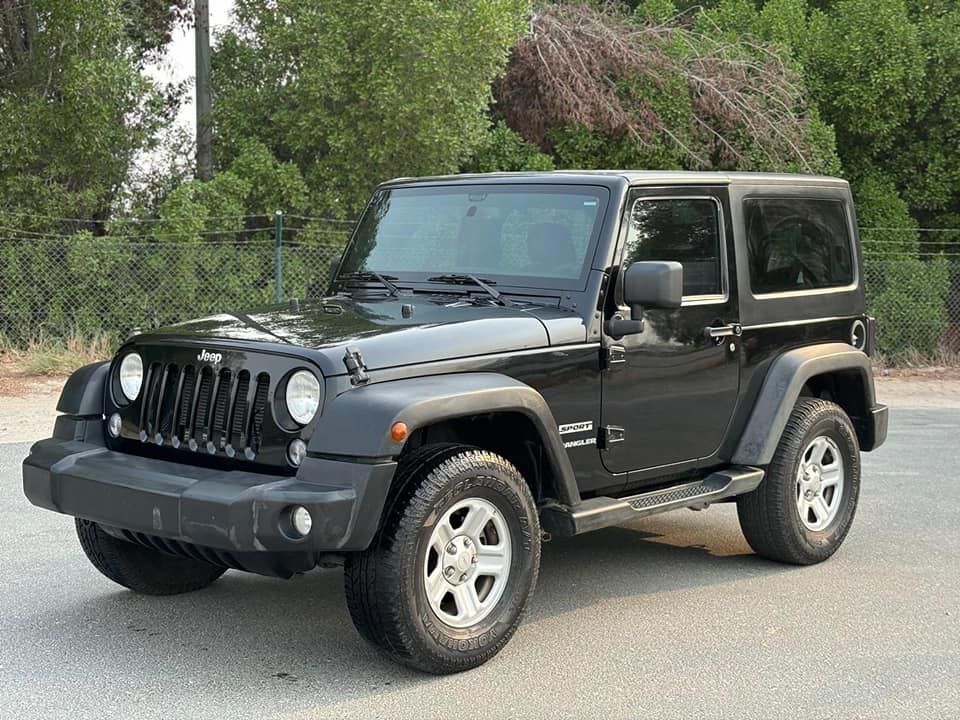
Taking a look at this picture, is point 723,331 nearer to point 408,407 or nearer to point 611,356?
point 611,356

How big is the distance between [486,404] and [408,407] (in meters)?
0.40

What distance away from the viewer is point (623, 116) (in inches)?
733

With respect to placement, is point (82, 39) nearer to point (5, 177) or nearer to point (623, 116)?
point (5, 177)

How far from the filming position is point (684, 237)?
20.1ft

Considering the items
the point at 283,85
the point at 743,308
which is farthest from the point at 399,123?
the point at 743,308

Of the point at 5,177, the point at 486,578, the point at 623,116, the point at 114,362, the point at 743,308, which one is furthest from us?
the point at 623,116

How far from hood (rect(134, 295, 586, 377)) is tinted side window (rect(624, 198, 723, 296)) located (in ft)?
1.99

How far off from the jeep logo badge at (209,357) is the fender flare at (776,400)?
2.65 m

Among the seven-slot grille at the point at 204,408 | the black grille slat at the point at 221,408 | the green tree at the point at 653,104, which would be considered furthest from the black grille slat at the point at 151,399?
the green tree at the point at 653,104

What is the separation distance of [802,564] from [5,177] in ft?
39.7

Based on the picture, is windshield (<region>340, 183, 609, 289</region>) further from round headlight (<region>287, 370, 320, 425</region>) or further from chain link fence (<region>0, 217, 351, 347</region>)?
chain link fence (<region>0, 217, 351, 347</region>)

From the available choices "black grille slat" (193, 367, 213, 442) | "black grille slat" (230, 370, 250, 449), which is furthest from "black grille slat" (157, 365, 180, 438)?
"black grille slat" (230, 370, 250, 449)

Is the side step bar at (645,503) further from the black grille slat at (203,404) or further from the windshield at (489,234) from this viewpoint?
the black grille slat at (203,404)

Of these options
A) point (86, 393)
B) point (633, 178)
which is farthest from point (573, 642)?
point (86, 393)
